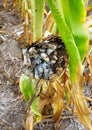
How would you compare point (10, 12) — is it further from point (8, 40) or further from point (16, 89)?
point (16, 89)

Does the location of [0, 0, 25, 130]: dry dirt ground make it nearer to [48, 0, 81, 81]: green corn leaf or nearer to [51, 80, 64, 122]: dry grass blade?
[51, 80, 64, 122]: dry grass blade

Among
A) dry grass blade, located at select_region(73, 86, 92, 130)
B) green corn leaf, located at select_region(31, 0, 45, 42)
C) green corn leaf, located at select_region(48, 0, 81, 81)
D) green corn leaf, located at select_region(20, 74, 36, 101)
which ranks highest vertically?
green corn leaf, located at select_region(31, 0, 45, 42)

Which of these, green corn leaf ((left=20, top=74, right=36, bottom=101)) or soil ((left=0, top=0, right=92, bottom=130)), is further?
soil ((left=0, top=0, right=92, bottom=130))

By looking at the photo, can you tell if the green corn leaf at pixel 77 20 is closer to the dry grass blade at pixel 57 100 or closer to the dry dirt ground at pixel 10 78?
the dry grass blade at pixel 57 100

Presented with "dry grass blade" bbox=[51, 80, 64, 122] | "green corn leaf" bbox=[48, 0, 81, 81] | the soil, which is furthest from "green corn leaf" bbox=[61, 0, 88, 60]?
the soil

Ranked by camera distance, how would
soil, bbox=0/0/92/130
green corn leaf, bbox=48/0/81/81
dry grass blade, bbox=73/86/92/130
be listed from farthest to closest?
soil, bbox=0/0/92/130 < dry grass blade, bbox=73/86/92/130 < green corn leaf, bbox=48/0/81/81

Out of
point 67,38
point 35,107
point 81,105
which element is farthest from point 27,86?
point 67,38

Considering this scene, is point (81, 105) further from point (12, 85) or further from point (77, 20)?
point (12, 85)

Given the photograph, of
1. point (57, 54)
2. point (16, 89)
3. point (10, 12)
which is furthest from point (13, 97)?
point (10, 12)
